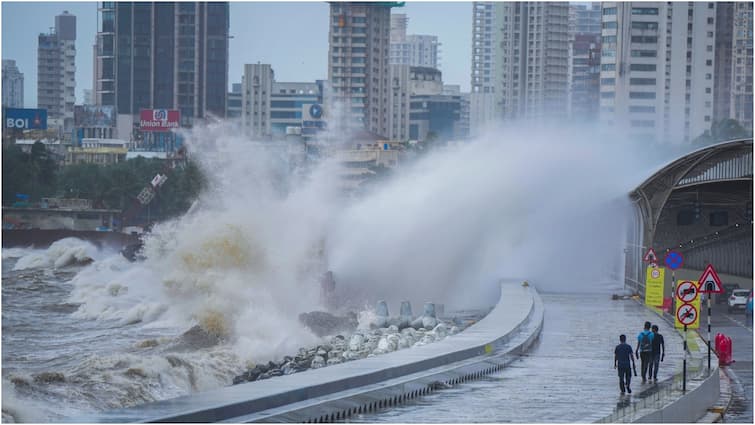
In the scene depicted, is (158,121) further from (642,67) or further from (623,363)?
(623,363)

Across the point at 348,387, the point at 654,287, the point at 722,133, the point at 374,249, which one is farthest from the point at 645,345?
the point at 722,133

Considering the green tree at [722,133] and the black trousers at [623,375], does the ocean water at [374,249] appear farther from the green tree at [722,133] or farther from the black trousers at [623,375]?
the green tree at [722,133]

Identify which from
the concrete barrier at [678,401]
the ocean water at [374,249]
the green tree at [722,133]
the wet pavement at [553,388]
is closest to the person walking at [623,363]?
the wet pavement at [553,388]

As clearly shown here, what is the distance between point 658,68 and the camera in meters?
154

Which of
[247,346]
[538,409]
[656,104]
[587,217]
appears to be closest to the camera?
[538,409]

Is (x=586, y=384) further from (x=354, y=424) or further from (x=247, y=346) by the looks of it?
(x=247, y=346)

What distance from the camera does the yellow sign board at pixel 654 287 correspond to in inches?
1491

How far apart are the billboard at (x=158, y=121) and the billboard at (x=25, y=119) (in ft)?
57.1

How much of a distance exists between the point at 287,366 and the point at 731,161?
23.2 meters

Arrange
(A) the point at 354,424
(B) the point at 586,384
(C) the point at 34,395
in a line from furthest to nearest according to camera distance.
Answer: (C) the point at 34,395 < (B) the point at 586,384 < (A) the point at 354,424

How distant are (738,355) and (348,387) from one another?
14.2m

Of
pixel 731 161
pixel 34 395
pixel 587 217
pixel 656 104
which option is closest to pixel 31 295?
pixel 587 217

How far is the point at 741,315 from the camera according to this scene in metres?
42.0

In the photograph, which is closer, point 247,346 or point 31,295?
point 247,346
